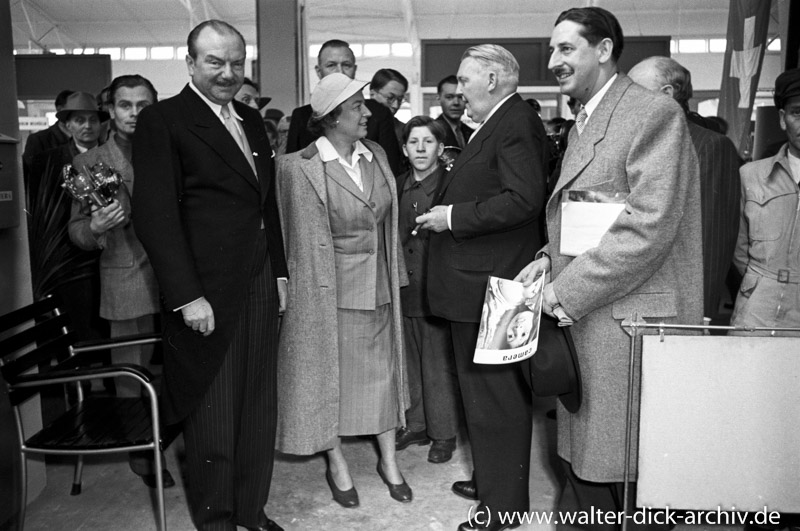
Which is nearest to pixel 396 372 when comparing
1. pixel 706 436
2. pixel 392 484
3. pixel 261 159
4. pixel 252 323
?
pixel 392 484

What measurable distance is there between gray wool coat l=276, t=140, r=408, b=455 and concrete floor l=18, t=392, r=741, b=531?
0.83ft

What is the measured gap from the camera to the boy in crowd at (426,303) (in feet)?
10.9

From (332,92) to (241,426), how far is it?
1232mm

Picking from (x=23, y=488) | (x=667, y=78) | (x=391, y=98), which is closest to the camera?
(x=23, y=488)

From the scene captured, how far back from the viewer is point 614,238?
1907 millimetres

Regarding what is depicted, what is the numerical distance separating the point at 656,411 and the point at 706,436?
129 millimetres

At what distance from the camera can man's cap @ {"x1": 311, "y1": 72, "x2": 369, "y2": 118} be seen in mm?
2740

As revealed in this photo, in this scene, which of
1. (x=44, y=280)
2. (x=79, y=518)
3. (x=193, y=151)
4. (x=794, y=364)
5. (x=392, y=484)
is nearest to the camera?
(x=794, y=364)

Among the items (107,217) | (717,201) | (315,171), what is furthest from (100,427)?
(717,201)

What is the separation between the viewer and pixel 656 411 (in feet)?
5.93

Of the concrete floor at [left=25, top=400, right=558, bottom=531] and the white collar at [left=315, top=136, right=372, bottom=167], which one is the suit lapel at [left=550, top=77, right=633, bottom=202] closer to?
the white collar at [left=315, top=136, right=372, bottom=167]

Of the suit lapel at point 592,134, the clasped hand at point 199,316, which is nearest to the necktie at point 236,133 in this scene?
the clasped hand at point 199,316

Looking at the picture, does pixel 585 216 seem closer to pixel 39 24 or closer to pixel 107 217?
pixel 107 217

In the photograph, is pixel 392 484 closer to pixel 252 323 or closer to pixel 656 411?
pixel 252 323
